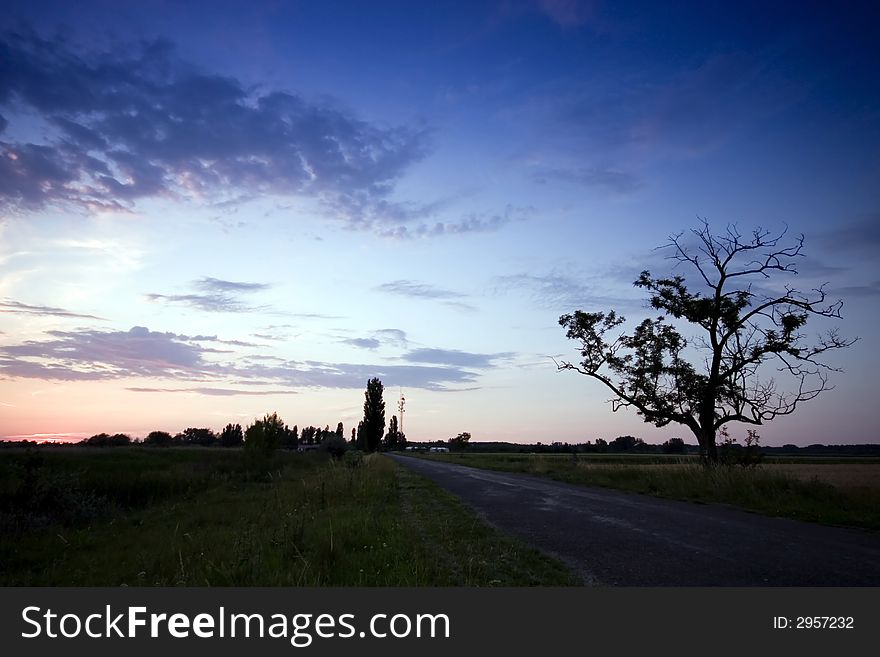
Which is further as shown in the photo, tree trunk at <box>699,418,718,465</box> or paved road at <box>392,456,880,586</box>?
tree trunk at <box>699,418,718,465</box>

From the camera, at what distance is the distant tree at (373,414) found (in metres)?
105

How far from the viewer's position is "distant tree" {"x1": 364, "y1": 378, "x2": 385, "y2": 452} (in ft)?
344

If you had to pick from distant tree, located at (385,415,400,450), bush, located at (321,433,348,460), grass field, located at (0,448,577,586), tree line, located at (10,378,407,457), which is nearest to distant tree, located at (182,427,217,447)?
tree line, located at (10,378,407,457)

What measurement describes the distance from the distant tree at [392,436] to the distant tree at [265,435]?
13777 cm

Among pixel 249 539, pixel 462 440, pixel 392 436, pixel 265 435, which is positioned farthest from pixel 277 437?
pixel 392 436

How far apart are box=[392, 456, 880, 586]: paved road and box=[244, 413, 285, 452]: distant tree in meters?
31.0

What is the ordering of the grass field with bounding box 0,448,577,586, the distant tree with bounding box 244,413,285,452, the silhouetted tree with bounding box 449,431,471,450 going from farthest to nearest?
the silhouetted tree with bounding box 449,431,471,450 → the distant tree with bounding box 244,413,285,452 → the grass field with bounding box 0,448,577,586

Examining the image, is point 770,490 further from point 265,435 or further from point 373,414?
point 373,414

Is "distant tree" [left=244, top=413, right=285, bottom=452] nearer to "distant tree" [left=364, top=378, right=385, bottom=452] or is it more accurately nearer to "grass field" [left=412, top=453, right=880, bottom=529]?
"grass field" [left=412, top=453, right=880, bottom=529]

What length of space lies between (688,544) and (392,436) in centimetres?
18498

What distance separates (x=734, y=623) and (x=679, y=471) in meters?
16.4

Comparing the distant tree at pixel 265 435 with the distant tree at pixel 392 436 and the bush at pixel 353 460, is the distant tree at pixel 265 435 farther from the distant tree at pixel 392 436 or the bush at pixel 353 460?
the distant tree at pixel 392 436

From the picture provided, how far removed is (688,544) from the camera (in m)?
8.06

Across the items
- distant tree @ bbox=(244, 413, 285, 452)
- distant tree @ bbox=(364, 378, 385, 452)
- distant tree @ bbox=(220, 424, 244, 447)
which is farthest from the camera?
distant tree @ bbox=(220, 424, 244, 447)
